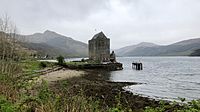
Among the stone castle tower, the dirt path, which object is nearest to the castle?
the stone castle tower

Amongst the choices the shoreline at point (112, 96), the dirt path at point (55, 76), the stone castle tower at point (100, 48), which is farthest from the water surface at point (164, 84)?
the stone castle tower at point (100, 48)

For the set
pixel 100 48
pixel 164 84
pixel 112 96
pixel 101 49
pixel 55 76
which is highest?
pixel 100 48

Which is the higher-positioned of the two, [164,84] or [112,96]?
[112,96]

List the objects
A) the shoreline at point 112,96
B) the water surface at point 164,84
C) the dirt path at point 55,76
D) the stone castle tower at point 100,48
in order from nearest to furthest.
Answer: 1. the shoreline at point 112,96
2. the water surface at point 164,84
3. the dirt path at point 55,76
4. the stone castle tower at point 100,48

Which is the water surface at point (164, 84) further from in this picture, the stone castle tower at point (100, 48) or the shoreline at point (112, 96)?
the stone castle tower at point (100, 48)

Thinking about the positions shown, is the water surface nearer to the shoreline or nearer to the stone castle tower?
the shoreline

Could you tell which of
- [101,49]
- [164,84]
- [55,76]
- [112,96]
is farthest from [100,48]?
[112,96]

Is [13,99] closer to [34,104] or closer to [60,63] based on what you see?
[34,104]

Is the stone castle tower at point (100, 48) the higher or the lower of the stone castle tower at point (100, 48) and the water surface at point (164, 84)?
the higher

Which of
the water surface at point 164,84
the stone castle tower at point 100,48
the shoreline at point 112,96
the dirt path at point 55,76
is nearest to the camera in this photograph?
the shoreline at point 112,96

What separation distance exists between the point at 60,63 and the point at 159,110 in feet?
251

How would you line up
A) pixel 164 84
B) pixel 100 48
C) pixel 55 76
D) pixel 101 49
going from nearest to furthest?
pixel 164 84 < pixel 55 76 < pixel 101 49 < pixel 100 48

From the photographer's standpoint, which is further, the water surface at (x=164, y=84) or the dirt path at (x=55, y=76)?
the dirt path at (x=55, y=76)

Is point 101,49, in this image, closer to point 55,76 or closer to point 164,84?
point 55,76
